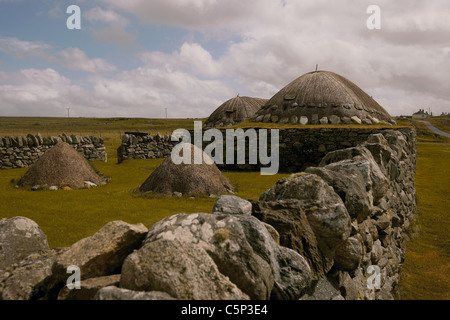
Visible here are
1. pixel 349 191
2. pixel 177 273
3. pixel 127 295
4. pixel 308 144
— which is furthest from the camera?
pixel 308 144

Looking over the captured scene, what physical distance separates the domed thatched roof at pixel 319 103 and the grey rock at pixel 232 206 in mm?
16496

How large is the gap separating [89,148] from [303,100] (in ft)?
46.0

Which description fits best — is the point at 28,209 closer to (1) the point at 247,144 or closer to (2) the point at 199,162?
(2) the point at 199,162

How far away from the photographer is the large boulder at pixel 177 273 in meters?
2.31

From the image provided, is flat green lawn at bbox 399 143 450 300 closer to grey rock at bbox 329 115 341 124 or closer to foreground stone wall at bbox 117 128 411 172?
foreground stone wall at bbox 117 128 411 172

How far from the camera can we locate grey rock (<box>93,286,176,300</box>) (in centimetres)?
219

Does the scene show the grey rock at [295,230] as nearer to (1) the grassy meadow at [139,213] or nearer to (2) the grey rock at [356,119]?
(1) the grassy meadow at [139,213]

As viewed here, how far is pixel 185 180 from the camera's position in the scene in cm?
979

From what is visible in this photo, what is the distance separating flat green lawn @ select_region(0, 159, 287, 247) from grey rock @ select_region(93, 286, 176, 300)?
4005 millimetres

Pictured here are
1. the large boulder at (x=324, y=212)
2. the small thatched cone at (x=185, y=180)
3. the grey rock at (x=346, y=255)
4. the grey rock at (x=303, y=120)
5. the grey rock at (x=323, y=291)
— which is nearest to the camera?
the grey rock at (x=323, y=291)

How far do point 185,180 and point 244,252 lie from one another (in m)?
7.26

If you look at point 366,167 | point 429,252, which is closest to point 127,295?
point 366,167

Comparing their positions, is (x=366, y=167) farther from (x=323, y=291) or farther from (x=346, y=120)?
(x=346, y=120)

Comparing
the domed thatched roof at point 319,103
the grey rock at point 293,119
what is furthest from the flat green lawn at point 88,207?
the domed thatched roof at point 319,103
